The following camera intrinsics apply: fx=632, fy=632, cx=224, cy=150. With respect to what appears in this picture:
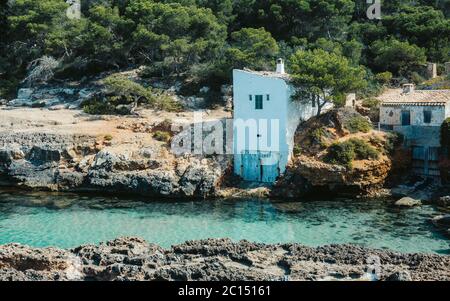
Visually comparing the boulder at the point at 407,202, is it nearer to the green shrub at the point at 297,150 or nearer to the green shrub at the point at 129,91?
the green shrub at the point at 297,150

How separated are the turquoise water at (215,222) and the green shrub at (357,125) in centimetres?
484

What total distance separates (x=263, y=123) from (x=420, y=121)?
9335mm

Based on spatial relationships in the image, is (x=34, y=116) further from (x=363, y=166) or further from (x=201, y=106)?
(x=363, y=166)

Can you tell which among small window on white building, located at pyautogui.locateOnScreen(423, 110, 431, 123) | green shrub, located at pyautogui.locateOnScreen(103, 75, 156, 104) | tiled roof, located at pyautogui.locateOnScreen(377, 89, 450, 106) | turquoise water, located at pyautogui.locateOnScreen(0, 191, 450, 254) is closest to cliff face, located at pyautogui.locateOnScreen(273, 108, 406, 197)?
turquoise water, located at pyautogui.locateOnScreen(0, 191, 450, 254)

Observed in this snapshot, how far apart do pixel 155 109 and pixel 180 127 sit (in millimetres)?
6398

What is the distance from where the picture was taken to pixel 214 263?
22844 millimetres

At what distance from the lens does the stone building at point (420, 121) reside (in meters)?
36.8

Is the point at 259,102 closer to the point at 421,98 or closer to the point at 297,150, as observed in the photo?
the point at 297,150

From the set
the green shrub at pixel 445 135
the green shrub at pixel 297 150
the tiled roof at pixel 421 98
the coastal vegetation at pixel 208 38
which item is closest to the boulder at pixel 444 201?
the green shrub at pixel 445 135

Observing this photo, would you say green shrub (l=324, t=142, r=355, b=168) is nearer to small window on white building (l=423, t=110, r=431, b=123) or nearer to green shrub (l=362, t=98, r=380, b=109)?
small window on white building (l=423, t=110, r=431, b=123)

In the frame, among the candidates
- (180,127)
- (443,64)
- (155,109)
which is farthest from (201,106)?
(443,64)

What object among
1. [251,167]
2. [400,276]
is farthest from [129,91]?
[400,276]

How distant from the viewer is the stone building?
36.8 m

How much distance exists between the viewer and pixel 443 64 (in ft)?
170
